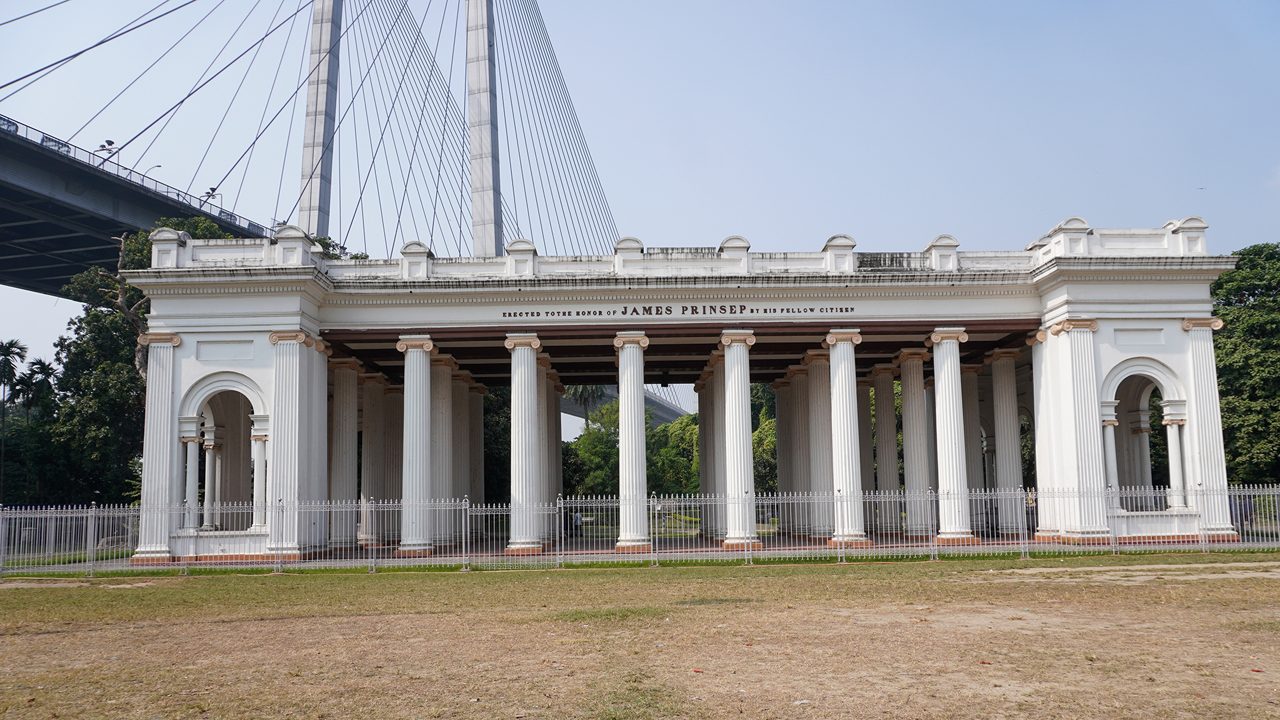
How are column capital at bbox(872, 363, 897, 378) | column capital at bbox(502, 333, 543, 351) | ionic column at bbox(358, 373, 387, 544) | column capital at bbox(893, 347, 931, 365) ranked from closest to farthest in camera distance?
column capital at bbox(502, 333, 543, 351)
column capital at bbox(893, 347, 931, 365)
ionic column at bbox(358, 373, 387, 544)
column capital at bbox(872, 363, 897, 378)

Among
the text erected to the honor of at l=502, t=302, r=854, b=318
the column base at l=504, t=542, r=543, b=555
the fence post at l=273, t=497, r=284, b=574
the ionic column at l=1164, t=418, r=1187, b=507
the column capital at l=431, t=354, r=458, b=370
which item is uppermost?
the text erected to the honor of at l=502, t=302, r=854, b=318

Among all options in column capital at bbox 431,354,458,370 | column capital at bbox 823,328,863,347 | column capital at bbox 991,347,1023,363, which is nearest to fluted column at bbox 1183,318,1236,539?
column capital at bbox 991,347,1023,363

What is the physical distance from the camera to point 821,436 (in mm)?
34750

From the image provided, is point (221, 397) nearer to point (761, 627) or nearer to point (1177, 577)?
point (761, 627)

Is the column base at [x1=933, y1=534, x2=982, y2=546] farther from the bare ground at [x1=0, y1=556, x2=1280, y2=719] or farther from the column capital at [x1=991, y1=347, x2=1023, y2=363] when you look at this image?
the bare ground at [x1=0, y1=556, x2=1280, y2=719]

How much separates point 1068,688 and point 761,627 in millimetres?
4996

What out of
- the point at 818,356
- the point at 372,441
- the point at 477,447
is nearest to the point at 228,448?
the point at 372,441

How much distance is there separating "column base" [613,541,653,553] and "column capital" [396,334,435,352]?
28.1ft

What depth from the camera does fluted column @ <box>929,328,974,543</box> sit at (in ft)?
98.4

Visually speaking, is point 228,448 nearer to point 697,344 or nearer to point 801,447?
point 697,344

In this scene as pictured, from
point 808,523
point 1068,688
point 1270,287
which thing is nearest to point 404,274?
point 808,523

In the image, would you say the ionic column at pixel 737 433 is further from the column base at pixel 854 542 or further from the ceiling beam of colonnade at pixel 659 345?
the column base at pixel 854 542

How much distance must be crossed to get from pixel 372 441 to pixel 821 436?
17.0m

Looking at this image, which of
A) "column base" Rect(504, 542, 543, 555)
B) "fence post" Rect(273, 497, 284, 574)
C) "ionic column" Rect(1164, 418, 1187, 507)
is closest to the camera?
"fence post" Rect(273, 497, 284, 574)
